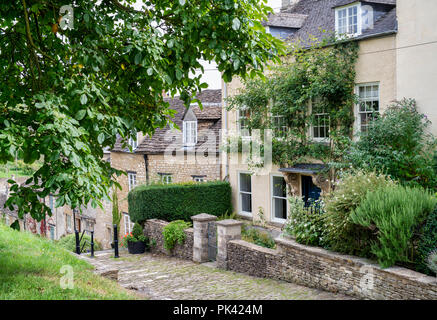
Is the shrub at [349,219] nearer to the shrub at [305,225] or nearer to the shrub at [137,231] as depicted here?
the shrub at [305,225]

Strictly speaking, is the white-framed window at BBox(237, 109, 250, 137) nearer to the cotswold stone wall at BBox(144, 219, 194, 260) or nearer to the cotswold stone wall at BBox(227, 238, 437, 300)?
the cotswold stone wall at BBox(144, 219, 194, 260)

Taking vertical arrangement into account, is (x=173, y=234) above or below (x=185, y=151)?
below

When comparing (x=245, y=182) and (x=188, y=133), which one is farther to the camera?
(x=188, y=133)

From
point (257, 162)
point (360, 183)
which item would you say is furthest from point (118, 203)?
point (360, 183)

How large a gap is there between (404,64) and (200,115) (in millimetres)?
10893

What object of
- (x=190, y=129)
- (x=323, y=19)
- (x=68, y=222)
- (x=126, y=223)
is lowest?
(x=68, y=222)

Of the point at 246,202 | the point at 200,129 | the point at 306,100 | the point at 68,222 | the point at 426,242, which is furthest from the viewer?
the point at 68,222

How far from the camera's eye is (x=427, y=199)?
8750mm

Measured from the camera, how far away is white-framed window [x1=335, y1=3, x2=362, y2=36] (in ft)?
48.4

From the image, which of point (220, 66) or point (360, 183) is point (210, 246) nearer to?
point (360, 183)

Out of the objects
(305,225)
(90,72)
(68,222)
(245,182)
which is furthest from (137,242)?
(68,222)

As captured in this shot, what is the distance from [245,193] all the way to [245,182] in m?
0.49

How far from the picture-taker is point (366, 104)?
47.9 ft

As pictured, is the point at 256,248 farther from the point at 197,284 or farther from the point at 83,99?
the point at 83,99
